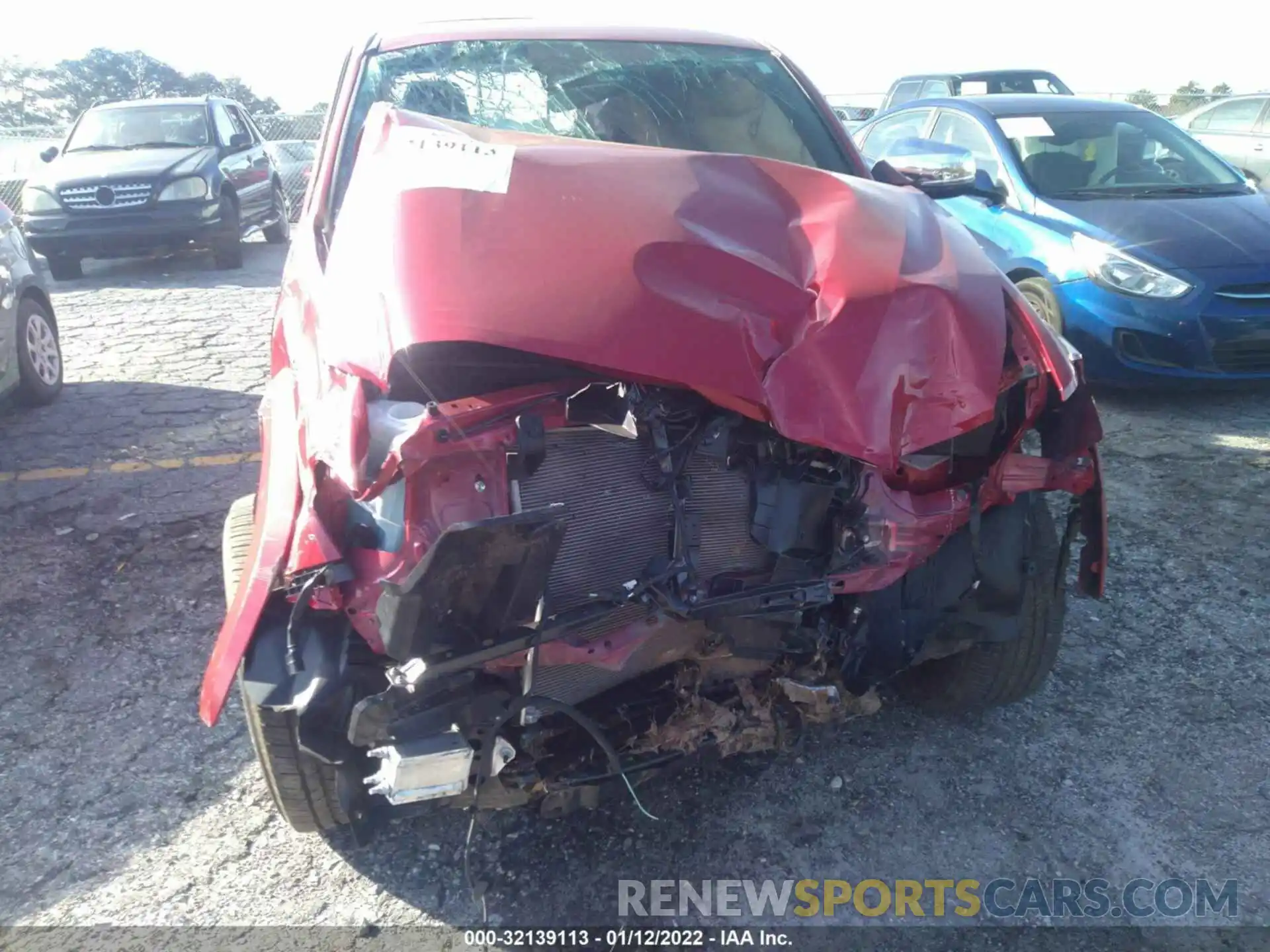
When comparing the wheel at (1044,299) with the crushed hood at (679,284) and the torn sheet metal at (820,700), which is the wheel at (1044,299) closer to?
the crushed hood at (679,284)

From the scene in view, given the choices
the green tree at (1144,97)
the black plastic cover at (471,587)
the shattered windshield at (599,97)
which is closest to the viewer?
the black plastic cover at (471,587)

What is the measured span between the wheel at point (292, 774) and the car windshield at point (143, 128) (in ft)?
31.1

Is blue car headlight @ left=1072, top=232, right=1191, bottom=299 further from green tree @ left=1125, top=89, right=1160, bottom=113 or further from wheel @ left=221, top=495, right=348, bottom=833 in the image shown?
green tree @ left=1125, top=89, right=1160, bottom=113

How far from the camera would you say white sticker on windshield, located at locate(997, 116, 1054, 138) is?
242 inches

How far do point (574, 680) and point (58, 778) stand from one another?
156cm

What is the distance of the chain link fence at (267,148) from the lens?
12.7 m

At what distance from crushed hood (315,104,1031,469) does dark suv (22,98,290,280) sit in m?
8.16

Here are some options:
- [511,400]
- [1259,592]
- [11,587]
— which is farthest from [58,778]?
[1259,592]

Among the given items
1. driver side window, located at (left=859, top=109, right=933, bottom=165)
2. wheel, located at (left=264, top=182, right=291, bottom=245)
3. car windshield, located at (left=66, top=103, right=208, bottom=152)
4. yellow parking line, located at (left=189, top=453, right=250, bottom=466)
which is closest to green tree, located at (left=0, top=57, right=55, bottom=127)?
wheel, located at (left=264, top=182, right=291, bottom=245)

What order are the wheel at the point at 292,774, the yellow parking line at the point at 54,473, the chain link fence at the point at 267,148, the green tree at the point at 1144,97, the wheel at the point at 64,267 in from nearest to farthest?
the wheel at the point at 292,774 < the yellow parking line at the point at 54,473 < the wheel at the point at 64,267 < the chain link fence at the point at 267,148 < the green tree at the point at 1144,97

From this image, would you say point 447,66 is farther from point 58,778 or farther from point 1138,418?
point 1138,418

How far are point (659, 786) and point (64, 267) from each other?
377 inches

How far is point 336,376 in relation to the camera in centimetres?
217

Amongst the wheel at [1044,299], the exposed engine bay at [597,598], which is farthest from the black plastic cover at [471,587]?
the wheel at [1044,299]
